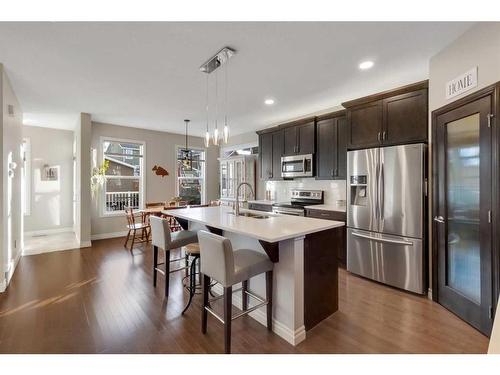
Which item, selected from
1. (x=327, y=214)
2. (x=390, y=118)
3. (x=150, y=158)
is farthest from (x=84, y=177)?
(x=390, y=118)

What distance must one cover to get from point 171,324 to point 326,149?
11.2 ft

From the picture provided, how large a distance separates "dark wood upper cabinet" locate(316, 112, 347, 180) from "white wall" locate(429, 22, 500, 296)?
1.34m

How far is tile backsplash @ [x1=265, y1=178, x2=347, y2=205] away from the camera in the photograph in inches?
171

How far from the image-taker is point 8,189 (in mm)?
3195

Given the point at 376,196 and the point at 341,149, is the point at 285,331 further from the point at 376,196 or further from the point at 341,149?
the point at 341,149

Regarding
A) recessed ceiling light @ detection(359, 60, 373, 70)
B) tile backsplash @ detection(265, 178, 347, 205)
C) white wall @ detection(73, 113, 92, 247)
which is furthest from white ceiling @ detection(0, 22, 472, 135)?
tile backsplash @ detection(265, 178, 347, 205)

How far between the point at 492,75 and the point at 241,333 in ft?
9.79

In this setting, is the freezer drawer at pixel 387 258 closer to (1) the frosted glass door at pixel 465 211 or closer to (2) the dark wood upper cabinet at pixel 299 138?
(1) the frosted glass door at pixel 465 211

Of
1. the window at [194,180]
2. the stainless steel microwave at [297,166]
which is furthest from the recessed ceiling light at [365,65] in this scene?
the window at [194,180]

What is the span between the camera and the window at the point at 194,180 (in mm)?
7021

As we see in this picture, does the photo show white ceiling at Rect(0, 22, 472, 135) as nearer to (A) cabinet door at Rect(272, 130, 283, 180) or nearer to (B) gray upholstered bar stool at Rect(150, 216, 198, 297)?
(A) cabinet door at Rect(272, 130, 283, 180)

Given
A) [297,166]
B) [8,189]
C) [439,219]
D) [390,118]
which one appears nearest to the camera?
[439,219]

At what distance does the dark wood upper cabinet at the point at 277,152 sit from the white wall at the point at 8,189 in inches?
165

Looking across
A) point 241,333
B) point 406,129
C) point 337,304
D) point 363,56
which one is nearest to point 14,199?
point 241,333
